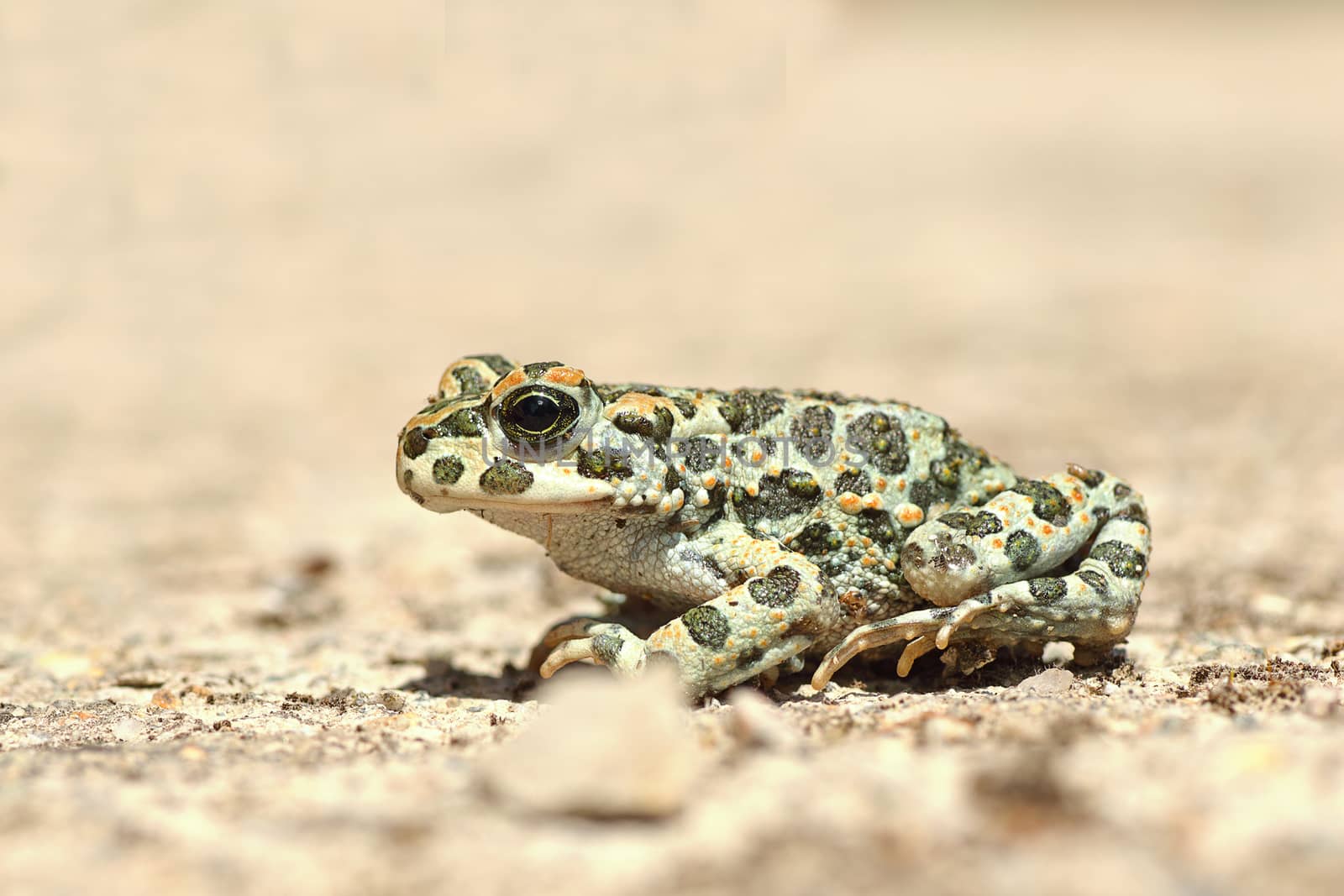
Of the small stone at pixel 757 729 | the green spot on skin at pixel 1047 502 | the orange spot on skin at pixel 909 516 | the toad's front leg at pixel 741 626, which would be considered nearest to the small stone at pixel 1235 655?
the green spot on skin at pixel 1047 502

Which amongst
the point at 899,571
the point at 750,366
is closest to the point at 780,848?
the point at 899,571

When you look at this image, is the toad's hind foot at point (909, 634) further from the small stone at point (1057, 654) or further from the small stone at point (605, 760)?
the small stone at point (605, 760)

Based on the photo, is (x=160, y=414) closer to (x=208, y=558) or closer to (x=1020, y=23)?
(x=208, y=558)

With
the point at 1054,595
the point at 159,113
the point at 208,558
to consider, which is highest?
the point at 159,113

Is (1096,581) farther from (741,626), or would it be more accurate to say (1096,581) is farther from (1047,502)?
(741,626)

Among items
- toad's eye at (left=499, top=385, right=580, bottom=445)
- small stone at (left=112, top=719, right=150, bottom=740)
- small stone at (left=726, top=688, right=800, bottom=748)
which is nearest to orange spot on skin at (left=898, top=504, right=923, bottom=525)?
small stone at (left=726, top=688, right=800, bottom=748)

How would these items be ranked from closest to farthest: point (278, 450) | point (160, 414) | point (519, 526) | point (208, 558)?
point (519, 526)
point (208, 558)
point (278, 450)
point (160, 414)

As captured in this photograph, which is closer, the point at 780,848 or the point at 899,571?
the point at 780,848
